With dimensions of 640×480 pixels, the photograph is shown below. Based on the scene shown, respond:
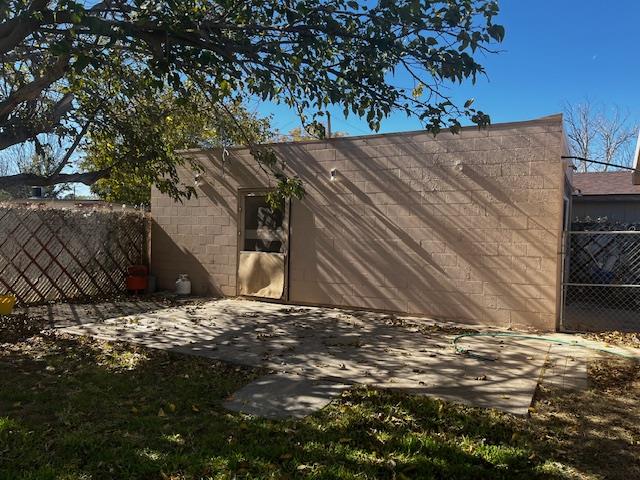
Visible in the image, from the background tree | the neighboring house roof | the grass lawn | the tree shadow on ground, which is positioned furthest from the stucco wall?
the neighboring house roof

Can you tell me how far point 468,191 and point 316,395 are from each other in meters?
4.48

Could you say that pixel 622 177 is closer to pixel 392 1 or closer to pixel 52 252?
pixel 392 1

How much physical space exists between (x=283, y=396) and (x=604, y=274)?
25.2 feet

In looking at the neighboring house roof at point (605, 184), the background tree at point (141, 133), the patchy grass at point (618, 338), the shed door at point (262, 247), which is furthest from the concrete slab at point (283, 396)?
the neighboring house roof at point (605, 184)

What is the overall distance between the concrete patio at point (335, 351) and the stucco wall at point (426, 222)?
476mm

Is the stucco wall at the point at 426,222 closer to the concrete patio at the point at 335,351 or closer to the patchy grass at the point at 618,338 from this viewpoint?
the concrete patio at the point at 335,351

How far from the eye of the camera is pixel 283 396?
4195 mm

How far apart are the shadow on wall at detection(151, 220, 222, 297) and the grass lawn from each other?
5.26m

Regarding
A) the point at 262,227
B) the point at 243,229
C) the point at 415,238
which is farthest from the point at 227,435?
the point at 243,229

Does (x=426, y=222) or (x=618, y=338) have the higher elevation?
(x=426, y=222)

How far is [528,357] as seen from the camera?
560 cm

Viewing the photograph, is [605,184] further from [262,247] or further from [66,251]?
[66,251]

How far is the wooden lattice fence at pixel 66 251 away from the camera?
827 centimetres

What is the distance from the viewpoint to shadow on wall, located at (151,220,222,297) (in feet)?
32.9
